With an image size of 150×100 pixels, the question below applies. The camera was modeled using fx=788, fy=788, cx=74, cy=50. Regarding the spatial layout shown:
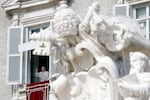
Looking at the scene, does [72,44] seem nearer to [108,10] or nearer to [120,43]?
[120,43]

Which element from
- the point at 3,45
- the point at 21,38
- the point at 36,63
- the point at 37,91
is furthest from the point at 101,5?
the point at 3,45

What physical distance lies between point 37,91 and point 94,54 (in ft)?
43.4

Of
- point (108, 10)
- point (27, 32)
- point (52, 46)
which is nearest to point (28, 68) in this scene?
point (27, 32)

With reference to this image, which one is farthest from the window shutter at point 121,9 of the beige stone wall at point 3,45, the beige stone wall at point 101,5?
the beige stone wall at point 3,45

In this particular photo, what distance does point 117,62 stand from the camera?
20.6ft

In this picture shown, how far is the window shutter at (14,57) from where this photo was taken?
19.5 meters

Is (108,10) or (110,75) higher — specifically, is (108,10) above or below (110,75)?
above

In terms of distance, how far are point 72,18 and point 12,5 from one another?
13942 millimetres

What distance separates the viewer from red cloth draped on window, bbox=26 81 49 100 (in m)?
19.0

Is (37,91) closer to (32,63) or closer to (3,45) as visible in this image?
(32,63)

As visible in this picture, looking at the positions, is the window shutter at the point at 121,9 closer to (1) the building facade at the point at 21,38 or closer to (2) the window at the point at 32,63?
(1) the building facade at the point at 21,38

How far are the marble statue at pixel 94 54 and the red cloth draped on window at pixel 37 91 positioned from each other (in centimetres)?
1226

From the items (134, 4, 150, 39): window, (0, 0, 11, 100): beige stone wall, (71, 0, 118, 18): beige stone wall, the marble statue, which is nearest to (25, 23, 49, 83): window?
(0, 0, 11, 100): beige stone wall

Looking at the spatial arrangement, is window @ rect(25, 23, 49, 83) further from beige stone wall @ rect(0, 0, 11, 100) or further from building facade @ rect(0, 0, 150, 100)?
beige stone wall @ rect(0, 0, 11, 100)
